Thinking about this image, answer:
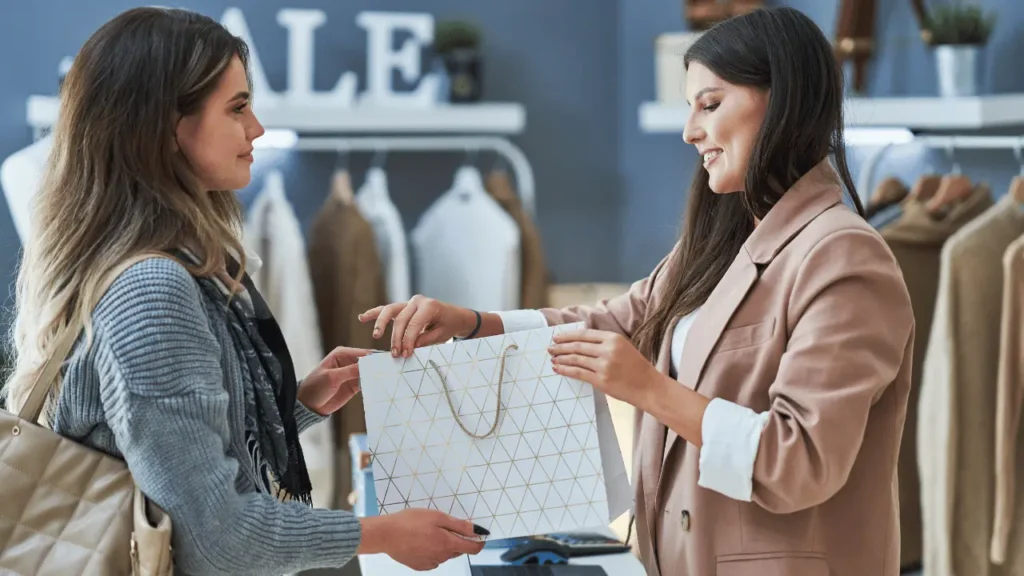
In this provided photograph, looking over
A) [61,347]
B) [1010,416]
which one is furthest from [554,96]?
[61,347]

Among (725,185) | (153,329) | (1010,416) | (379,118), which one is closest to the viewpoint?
(153,329)

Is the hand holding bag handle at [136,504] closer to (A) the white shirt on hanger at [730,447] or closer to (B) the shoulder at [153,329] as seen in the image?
(B) the shoulder at [153,329]

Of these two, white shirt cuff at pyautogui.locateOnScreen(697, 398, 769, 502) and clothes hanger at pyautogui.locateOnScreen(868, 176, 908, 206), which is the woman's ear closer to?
white shirt cuff at pyautogui.locateOnScreen(697, 398, 769, 502)

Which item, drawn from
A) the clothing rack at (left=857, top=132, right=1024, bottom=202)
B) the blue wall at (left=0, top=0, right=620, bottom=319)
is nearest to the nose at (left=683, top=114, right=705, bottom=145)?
the clothing rack at (left=857, top=132, right=1024, bottom=202)

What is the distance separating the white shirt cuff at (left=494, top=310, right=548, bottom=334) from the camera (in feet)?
5.72

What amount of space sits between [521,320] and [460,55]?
190 cm

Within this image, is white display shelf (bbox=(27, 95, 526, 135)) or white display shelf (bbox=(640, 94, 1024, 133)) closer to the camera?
white display shelf (bbox=(640, 94, 1024, 133))

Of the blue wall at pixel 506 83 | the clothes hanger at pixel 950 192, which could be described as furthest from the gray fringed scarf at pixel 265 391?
the blue wall at pixel 506 83

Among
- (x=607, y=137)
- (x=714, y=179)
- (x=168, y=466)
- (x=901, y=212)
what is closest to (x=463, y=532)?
(x=168, y=466)

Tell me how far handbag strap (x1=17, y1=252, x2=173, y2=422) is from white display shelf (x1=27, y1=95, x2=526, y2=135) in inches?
76.9

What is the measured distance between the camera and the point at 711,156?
4.91 ft

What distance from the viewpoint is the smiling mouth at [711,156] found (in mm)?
1485

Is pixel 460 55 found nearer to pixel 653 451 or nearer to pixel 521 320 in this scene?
Result: pixel 521 320

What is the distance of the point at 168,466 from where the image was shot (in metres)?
1.17
